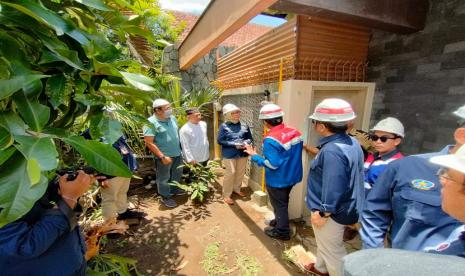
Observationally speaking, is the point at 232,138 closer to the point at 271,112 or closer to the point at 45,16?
the point at 271,112

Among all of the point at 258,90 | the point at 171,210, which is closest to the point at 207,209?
the point at 171,210

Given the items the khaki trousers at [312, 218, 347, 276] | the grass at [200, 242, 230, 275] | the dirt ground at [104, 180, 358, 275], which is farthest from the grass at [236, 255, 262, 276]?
the khaki trousers at [312, 218, 347, 276]

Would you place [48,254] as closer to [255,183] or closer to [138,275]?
[138,275]

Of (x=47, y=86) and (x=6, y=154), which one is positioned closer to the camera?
(x=6, y=154)

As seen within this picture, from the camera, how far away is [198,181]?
15.1 feet

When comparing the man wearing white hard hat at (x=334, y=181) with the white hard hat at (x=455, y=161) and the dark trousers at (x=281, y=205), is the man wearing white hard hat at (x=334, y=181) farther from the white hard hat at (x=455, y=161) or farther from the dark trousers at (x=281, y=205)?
the white hard hat at (x=455, y=161)

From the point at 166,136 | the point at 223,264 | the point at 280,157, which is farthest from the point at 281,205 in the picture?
the point at 166,136

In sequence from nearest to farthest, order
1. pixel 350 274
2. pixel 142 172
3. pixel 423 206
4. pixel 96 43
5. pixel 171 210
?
pixel 350 274, pixel 96 43, pixel 423 206, pixel 171 210, pixel 142 172

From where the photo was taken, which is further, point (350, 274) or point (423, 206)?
point (423, 206)

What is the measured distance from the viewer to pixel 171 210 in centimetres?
407

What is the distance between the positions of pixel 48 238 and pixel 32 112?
3.23 ft

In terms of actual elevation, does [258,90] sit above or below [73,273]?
above

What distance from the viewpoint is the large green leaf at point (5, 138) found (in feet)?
1.93

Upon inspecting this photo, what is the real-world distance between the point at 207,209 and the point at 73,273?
2652mm
